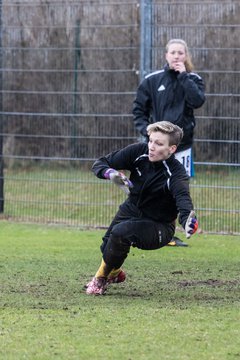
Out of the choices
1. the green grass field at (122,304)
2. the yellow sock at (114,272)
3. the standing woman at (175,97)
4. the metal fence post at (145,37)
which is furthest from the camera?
the metal fence post at (145,37)

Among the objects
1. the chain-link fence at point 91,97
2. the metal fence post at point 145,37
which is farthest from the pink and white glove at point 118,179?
the metal fence post at point 145,37

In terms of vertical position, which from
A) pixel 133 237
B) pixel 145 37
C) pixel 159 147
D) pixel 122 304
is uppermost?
pixel 145 37

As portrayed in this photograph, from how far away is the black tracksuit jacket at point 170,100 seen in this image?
31.2ft

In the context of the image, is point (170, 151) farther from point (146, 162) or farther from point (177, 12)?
point (177, 12)

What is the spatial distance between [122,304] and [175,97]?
369 cm

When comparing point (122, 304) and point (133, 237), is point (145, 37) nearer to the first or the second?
point (133, 237)

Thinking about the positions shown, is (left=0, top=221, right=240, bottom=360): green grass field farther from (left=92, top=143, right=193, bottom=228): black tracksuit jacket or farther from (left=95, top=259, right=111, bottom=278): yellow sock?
(left=92, top=143, right=193, bottom=228): black tracksuit jacket

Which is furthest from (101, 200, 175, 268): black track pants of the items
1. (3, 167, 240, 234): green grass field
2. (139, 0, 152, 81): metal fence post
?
(139, 0, 152, 81): metal fence post

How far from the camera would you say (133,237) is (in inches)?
271

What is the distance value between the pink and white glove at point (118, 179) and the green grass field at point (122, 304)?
0.83 meters

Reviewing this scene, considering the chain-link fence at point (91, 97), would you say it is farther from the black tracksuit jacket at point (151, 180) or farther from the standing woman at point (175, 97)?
the black tracksuit jacket at point (151, 180)

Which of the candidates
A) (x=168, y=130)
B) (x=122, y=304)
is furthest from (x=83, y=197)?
(x=122, y=304)

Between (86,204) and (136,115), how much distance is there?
236cm

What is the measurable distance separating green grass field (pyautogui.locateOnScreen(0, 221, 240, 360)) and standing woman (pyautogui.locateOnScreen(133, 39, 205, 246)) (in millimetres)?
1203
